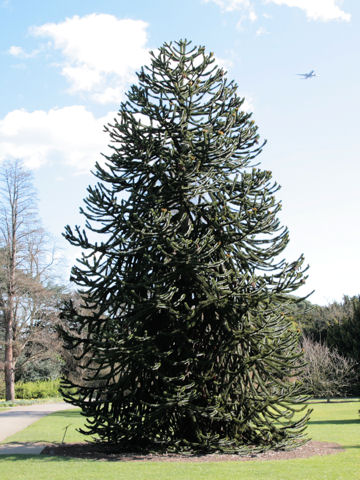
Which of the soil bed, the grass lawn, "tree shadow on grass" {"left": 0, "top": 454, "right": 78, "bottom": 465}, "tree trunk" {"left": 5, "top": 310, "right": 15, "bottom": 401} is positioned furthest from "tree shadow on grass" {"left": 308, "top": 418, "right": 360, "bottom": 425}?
"tree trunk" {"left": 5, "top": 310, "right": 15, "bottom": 401}

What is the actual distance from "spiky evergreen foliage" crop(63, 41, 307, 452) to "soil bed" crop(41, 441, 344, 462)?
0.30 metres

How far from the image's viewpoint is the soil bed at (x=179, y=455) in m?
9.41

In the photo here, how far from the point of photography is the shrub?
3659 cm

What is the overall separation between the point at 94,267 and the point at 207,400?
11.1 ft

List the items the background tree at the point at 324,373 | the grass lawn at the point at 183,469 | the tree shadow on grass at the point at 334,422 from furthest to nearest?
the background tree at the point at 324,373, the tree shadow on grass at the point at 334,422, the grass lawn at the point at 183,469

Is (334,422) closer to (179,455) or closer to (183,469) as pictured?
(179,455)

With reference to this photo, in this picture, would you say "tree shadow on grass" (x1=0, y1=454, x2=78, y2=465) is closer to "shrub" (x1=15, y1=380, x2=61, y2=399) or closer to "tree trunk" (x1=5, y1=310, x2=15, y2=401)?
"tree trunk" (x1=5, y1=310, x2=15, y2=401)

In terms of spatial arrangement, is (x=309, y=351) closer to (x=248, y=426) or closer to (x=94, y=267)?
(x=248, y=426)

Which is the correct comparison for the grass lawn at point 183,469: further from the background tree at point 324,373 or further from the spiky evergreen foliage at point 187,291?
the background tree at point 324,373

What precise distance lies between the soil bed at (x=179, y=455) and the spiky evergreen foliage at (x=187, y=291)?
1.00ft

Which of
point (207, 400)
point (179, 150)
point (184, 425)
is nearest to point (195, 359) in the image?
point (207, 400)

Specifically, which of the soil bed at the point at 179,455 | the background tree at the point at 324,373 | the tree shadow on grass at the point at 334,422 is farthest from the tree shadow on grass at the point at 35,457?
the background tree at the point at 324,373

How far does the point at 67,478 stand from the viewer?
7.81m

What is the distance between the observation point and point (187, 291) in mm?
10586
